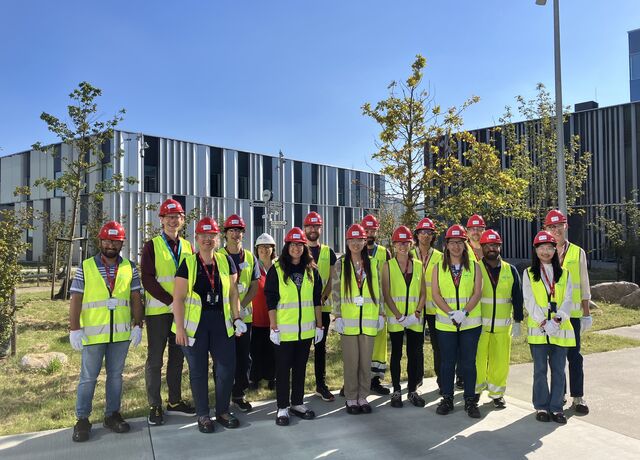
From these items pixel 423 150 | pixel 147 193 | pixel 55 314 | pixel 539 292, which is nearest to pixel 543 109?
pixel 423 150

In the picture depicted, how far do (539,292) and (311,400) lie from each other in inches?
105

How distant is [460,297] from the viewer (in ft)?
16.6

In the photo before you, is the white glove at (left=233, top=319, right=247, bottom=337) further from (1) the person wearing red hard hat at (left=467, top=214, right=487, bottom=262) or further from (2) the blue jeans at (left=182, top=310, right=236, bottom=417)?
(1) the person wearing red hard hat at (left=467, top=214, right=487, bottom=262)

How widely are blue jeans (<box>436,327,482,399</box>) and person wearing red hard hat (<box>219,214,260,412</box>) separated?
6.75ft

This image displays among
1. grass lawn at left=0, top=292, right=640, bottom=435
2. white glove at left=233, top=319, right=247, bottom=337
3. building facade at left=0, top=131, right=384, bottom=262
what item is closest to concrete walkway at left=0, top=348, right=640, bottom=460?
grass lawn at left=0, top=292, right=640, bottom=435

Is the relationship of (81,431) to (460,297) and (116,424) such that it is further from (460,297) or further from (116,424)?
(460,297)

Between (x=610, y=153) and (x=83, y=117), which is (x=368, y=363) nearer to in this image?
(x=83, y=117)

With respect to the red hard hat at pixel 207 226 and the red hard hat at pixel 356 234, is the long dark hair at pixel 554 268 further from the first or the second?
the red hard hat at pixel 207 226

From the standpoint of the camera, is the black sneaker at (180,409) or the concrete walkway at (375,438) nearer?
the concrete walkway at (375,438)

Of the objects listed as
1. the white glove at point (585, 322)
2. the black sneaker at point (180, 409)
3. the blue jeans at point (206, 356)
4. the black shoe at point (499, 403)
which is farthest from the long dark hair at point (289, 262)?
the white glove at point (585, 322)

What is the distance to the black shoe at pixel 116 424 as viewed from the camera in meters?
4.53

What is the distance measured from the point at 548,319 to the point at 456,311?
2.85 ft

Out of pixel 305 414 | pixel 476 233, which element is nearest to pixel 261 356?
pixel 305 414

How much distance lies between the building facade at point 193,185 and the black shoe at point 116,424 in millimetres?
20127
